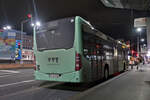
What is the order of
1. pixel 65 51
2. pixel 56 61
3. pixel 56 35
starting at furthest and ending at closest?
1. pixel 56 35
2. pixel 56 61
3. pixel 65 51

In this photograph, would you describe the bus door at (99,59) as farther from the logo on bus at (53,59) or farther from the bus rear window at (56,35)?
the logo on bus at (53,59)

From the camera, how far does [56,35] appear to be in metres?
6.61

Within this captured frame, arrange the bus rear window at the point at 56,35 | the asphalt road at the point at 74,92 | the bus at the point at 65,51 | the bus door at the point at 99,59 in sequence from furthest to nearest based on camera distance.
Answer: the bus door at the point at 99,59 → the bus rear window at the point at 56,35 → the bus at the point at 65,51 → the asphalt road at the point at 74,92

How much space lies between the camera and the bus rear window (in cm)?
631

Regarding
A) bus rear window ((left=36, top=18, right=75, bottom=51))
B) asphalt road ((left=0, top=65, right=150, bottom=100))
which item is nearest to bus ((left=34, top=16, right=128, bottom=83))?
bus rear window ((left=36, top=18, right=75, bottom=51))

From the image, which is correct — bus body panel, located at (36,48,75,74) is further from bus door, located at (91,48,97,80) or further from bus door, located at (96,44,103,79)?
bus door, located at (96,44,103,79)

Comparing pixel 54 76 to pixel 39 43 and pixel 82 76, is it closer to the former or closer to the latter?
pixel 82 76

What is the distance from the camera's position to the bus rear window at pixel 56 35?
20.7 ft

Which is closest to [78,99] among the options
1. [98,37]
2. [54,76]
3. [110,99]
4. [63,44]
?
[110,99]

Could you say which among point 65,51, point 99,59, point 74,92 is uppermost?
point 65,51

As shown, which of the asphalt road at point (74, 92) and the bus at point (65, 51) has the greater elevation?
the bus at point (65, 51)

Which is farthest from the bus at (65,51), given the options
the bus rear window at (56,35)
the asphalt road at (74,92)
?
the asphalt road at (74,92)

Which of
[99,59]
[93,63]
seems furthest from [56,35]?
[99,59]

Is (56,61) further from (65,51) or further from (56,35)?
(56,35)
